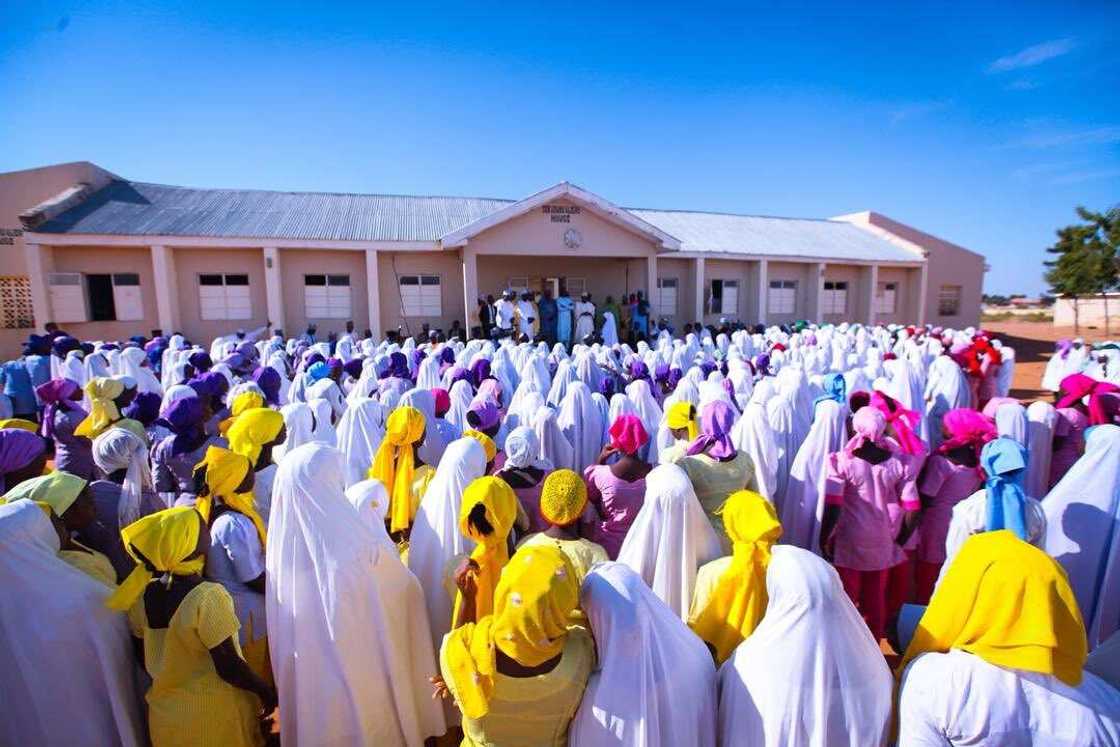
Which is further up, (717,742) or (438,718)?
(717,742)

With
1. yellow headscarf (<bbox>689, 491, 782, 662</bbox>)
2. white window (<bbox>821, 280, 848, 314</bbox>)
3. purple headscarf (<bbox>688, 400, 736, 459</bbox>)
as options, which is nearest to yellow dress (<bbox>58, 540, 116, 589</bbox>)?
yellow headscarf (<bbox>689, 491, 782, 662</bbox>)

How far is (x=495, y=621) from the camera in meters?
1.60

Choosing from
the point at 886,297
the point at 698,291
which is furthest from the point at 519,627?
the point at 886,297

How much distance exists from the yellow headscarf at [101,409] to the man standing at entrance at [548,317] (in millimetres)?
9569

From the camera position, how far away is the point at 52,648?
1.94m

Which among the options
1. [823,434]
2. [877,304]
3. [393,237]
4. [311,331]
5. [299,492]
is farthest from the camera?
[877,304]

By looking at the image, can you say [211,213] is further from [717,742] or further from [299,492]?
[717,742]

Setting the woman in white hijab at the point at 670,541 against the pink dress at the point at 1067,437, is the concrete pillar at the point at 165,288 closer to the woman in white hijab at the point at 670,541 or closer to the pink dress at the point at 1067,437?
the woman in white hijab at the point at 670,541

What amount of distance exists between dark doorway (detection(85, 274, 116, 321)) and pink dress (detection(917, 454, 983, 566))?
1583cm

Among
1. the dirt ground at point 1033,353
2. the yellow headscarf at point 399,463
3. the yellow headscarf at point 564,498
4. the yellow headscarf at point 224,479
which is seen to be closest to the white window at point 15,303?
the yellow headscarf at point 399,463

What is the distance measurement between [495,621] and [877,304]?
22.6 m

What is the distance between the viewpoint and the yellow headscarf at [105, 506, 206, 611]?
1.88 metres

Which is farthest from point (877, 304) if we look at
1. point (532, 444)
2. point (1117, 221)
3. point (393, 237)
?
point (532, 444)

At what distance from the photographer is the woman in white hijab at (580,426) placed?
15.8 feet
